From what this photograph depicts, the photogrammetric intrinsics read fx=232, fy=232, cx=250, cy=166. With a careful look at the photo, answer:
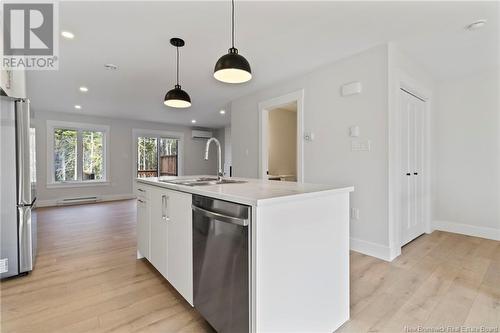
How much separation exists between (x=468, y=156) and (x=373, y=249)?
2288 mm

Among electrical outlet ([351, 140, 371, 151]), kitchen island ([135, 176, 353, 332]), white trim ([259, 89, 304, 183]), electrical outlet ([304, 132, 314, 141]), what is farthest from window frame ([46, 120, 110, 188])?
electrical outlet ([351, 140, 371, 151])

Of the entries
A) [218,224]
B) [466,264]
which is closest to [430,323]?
[466,264]

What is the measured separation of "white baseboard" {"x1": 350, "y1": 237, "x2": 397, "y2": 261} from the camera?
101 inches

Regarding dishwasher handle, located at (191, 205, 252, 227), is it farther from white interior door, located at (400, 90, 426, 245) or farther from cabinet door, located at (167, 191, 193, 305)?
white interior door, located at (400, 90, 426, 245)

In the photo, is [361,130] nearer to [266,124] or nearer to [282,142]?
[266,124]

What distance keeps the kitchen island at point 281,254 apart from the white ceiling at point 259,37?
161 cm

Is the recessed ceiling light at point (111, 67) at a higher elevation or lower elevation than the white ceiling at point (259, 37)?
higher

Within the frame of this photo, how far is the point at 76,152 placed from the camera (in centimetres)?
635

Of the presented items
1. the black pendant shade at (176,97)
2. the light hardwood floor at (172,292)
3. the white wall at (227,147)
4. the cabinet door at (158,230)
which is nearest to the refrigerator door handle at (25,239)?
the light hardwood floor at (172,292)

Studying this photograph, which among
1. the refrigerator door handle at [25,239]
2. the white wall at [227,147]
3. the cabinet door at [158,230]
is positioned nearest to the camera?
the cabinet door at [158,230]

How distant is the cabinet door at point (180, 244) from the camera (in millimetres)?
1587

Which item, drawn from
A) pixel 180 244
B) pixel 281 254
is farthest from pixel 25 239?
pixel 281 254

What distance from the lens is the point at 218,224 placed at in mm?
1314

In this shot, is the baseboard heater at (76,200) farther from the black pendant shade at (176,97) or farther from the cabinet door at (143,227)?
the black pendant shade at (176,97)
